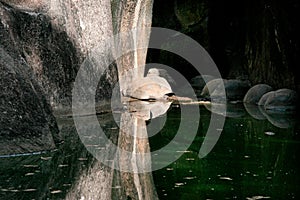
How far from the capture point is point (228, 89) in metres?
14.5

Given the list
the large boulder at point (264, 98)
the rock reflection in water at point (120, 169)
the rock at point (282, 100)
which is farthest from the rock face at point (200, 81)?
the rock reflection in water at point (120, 169)

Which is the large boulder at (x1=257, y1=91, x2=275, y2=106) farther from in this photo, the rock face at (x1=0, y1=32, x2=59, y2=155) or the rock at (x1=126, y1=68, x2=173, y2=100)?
the rock face at (x1=0, y1=32, x2=59, y2=155)

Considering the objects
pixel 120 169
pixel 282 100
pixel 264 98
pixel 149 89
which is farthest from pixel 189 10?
pixel 120 169

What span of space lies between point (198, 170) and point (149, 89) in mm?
7572

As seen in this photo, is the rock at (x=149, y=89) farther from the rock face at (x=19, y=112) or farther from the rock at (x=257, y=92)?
the rock face at (x=19, y=112)

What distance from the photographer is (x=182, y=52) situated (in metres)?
18.3

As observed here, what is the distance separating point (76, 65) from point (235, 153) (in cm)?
315

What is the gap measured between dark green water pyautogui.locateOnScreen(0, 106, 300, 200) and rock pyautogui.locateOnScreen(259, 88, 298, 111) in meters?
3.31

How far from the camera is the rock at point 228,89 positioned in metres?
14.2

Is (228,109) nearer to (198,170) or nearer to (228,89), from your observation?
(228,89)

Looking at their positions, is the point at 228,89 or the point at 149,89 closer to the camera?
the point at 149,89

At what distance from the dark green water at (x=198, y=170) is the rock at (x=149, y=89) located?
4.99 m

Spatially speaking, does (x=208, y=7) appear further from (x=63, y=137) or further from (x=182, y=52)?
(x=63, y=137)

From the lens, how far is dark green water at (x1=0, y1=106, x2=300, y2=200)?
4.95 meters
